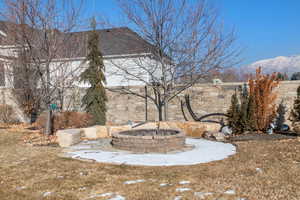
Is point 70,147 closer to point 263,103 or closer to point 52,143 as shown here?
point 52,143

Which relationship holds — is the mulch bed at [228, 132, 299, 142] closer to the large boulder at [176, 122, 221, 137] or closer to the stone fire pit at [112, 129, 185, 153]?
the large boulder at [176, 122, 221, 137]

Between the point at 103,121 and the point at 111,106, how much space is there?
857 mm

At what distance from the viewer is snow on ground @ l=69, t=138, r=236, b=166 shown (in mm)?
5531

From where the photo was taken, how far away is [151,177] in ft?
14.7

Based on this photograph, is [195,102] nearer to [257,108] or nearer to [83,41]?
[257,108]

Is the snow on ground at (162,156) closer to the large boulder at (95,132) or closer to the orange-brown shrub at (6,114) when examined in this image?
the large boulder at (95,132)

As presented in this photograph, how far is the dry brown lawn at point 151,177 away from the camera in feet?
12.2

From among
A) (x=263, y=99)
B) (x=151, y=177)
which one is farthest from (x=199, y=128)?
(x=151, y=177)

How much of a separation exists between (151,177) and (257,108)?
618 cm

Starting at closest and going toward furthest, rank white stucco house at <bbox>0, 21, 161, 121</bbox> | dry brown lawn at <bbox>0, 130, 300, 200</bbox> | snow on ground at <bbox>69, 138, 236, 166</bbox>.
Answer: dry brown lawn at <bbox>0, 130, 300, 200</bbox>
snow on ground at <bbox>69, 138, 236, 166</bbox>
white stucco house at <bbox>0, 21, 161, 121</bbox>

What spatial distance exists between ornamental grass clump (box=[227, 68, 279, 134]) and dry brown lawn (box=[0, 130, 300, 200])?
116 inches

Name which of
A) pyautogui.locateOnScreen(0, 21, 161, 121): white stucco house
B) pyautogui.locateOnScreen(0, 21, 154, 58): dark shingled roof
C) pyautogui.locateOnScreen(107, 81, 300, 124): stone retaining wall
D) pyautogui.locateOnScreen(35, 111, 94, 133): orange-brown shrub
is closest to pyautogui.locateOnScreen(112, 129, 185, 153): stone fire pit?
pyautogui.locateOnScreen(35, 111, 94, 133): orange-brown shrub

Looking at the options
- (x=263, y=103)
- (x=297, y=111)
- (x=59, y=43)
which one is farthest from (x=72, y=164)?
(x=297, y=111)

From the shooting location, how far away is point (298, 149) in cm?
642
